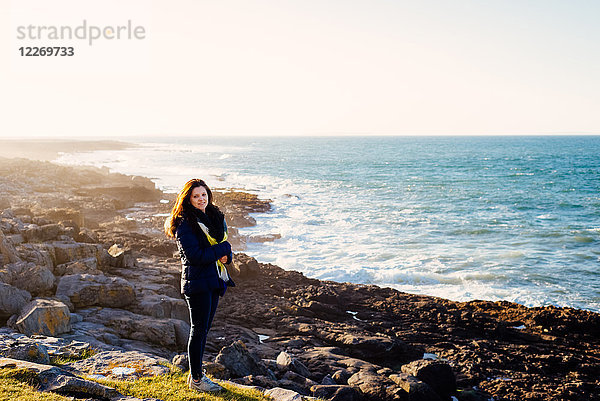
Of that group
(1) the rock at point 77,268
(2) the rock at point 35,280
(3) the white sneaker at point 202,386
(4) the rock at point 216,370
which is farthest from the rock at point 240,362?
(1) the rock at point 77,268

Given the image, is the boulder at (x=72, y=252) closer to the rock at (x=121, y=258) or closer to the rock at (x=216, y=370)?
the rock at (x=121, y=258)

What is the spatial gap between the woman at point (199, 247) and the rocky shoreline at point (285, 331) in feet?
4.66

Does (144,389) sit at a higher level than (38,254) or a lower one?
lower

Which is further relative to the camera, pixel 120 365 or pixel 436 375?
pixel 436 375

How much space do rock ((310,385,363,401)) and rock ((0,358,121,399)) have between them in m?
3.57

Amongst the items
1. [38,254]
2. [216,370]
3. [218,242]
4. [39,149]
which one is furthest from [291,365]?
[39,149]

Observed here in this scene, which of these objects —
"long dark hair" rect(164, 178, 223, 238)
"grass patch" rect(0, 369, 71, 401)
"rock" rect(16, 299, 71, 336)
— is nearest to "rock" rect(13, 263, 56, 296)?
"rock" rect(16, 299, 71, 336)

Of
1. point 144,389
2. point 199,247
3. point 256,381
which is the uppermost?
point 199,247

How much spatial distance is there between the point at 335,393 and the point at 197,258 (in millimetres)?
4107

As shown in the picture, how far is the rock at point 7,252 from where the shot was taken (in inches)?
419

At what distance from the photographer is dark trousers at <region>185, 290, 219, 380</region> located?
5.31 meters

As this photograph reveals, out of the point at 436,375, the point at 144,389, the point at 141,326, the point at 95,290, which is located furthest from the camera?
Answer: the point at 95,290

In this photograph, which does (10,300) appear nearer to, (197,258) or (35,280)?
(35,280)

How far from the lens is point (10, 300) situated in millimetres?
8430
